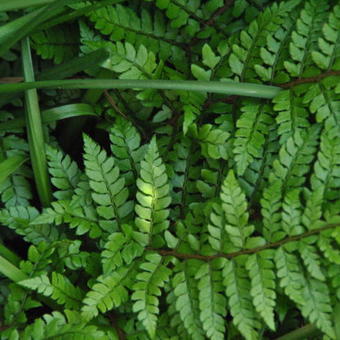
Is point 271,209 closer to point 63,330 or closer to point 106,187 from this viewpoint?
point 106,187

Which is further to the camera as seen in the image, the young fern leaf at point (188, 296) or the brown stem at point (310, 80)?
the brown stem at point (310, 80)

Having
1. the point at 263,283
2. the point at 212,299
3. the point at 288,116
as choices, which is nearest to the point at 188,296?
the point at 212,299

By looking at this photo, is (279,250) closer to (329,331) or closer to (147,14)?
(329,331)

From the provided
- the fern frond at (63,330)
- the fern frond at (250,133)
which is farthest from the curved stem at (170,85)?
the fern frond at (63,330)

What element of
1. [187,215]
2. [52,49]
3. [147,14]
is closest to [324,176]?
[187,215]

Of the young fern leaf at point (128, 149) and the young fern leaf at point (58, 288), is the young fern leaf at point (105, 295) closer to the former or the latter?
the young fern leaf at point (58, 288)
